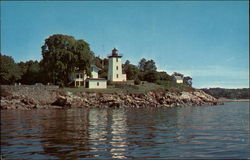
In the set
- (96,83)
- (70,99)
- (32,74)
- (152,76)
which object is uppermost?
(32,74)

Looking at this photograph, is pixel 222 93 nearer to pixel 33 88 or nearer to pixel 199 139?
pixel 33 88

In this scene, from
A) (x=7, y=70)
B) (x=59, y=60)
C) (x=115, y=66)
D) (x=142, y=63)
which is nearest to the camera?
(x=59, y=60)

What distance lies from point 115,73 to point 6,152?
6978 cm

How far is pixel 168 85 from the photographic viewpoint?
274 ft

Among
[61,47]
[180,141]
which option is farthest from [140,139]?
[61,47]

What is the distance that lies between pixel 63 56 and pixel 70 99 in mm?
11296

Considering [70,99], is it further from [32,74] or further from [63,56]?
[32,74]

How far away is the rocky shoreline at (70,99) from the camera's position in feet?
180

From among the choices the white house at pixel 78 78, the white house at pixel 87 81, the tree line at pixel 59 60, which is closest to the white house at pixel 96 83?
the white house at pixel 87 81

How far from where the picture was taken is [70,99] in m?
59.6

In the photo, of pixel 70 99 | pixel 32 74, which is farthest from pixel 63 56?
pixel 32 74

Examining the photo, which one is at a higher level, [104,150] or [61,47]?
[61,47]

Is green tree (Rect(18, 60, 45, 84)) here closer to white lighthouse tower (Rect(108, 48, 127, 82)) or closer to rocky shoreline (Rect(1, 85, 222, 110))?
rocky shoreline (Rect(1, 85, 222, 110))

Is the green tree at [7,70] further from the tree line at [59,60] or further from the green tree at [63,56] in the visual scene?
the green tree at [63,56]
